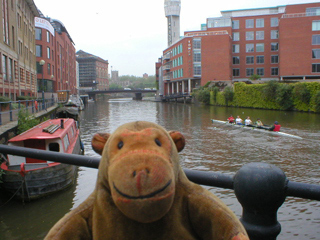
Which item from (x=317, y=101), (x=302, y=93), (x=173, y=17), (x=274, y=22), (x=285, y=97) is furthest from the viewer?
(x=173, y=17)

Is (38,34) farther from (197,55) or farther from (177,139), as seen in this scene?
(177,139)

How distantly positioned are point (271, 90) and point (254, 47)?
30508 millimetres

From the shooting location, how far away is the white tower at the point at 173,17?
4454 inches

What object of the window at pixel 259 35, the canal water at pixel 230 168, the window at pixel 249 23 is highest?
the window at pixel 249 23

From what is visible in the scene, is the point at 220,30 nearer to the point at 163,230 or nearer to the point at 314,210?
the point at 314,210

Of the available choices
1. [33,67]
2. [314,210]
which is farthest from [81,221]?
[33,67]

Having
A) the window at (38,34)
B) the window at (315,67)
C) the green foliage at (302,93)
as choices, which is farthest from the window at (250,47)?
the window at (38,34)

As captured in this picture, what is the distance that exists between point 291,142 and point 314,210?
36.5 feet

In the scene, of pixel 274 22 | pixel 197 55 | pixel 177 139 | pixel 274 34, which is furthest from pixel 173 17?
pixel 177 139

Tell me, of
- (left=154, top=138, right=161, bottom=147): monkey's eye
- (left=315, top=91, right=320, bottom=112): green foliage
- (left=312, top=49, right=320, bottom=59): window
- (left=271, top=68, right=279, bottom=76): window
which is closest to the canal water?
(left=154, top=138, right=161, bottom=147): monkey's eye

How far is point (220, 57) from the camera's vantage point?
67.4 m

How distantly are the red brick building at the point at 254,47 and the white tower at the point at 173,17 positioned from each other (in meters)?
36.8

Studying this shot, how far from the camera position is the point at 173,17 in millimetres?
114938

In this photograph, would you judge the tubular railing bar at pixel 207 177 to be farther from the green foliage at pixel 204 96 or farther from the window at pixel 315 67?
the window at pixel 315 67
